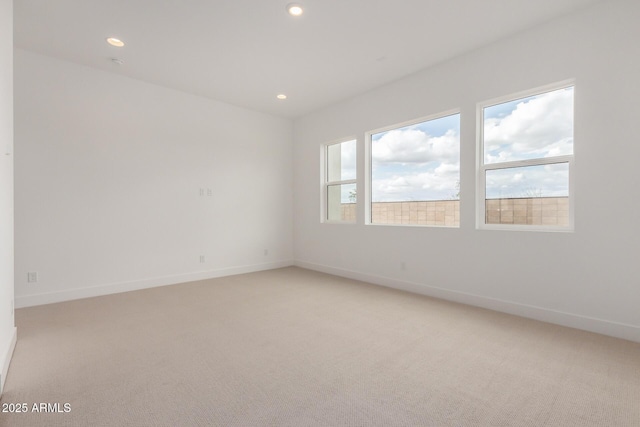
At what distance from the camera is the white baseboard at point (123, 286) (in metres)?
3.56

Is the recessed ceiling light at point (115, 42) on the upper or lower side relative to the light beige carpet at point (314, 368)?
upper

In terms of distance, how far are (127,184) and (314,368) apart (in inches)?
146

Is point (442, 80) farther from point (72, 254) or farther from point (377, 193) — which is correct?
point (72, 254)

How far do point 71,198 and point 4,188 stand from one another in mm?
1861

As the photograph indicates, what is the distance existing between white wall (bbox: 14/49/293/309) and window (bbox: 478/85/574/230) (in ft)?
12.4

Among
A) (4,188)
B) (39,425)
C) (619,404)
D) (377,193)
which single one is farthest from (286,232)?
(619,404)

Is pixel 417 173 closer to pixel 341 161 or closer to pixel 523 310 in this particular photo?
pixel 341 161

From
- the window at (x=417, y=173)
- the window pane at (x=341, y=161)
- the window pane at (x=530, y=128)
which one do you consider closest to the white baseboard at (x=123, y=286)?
the window pane at (x=341, y=161)

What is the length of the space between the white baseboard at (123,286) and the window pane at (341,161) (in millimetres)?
2177

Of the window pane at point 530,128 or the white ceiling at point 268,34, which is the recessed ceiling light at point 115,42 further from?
the window pane at point 530,128

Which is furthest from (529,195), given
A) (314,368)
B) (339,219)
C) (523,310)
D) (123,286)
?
(123,286)

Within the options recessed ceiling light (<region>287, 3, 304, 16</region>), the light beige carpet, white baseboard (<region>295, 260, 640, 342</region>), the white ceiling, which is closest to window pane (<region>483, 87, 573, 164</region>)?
the white ceiling

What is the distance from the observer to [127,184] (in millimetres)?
4234

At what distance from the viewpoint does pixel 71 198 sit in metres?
3.81
